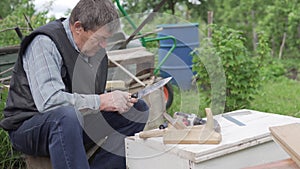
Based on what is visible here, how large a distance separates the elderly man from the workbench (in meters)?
0.23

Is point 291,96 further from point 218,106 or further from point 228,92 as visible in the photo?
point 218,106

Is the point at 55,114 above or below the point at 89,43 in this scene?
below

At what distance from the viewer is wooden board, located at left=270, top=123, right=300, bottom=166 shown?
1.68 metres

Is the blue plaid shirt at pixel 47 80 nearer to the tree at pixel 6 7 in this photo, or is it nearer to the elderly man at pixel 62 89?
the elderly man at pixel 62 89

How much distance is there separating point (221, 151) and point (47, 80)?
767 mm

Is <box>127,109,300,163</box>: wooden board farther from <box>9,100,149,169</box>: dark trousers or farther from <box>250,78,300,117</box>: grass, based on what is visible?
<box>250,78,300,117</box>: grass

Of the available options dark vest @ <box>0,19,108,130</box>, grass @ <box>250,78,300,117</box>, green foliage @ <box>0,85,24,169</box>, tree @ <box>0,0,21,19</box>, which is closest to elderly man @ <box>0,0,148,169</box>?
dark vest @ <box>0,19,108,130</box>

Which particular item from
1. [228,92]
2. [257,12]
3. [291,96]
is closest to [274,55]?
[257,12]

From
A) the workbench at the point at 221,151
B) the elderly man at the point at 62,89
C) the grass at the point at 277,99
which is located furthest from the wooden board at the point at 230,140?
the grass at the point at 277,99

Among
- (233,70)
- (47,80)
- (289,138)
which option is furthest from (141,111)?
(233,70)

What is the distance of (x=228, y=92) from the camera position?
3.57m

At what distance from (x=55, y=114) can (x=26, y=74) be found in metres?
0.26

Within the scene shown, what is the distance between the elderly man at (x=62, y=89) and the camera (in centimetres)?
185

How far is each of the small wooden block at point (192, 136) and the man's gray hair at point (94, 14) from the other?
52cm
